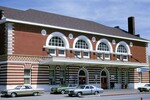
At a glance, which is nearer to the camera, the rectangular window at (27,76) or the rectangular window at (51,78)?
the rectangular window at (27,76)

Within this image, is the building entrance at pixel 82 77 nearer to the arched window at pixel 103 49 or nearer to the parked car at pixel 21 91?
the arched window at pixel 103 49

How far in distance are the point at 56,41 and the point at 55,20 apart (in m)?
4.30

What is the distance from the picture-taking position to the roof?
43969mm

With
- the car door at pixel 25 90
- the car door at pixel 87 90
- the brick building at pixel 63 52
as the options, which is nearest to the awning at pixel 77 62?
the brick building at pixel 63 52

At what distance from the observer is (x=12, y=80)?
132 ft

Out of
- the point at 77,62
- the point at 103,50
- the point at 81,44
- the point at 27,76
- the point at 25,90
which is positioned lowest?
the point at 25,90

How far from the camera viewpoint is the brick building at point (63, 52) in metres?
41.0

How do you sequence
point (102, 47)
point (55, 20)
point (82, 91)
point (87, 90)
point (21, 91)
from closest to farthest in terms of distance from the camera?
point (21, 91), point (82, 91), point (87, 90), point (55, 20), point (102, 47)

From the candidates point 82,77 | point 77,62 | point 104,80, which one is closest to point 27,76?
point 77,62

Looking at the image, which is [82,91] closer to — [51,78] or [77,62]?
[77,62]

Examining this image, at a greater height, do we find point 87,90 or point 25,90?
point 25,90

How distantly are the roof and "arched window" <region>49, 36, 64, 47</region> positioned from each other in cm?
203

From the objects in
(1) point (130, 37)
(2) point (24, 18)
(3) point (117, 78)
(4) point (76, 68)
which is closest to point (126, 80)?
(3) point (117, 78)

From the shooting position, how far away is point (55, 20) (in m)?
49.2
